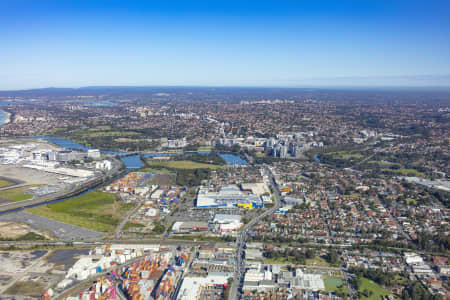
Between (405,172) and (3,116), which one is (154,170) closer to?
(405,172)

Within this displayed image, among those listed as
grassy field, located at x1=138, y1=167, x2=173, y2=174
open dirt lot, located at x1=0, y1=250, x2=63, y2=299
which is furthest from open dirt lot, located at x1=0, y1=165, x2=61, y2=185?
open dirt lot, located at x1=0, y1=250, x2=63, y2=299

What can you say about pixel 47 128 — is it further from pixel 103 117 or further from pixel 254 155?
pixel 254 155

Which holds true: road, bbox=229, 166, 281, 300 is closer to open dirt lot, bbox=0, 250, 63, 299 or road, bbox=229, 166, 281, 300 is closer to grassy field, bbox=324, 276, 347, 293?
grassy field, bbox=324, 276, 347, 293

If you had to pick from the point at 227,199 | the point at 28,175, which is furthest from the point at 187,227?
the point at 28,175

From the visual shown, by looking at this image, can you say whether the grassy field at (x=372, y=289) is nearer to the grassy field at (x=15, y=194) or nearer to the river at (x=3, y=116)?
the grassy field at (x=15, y=194)

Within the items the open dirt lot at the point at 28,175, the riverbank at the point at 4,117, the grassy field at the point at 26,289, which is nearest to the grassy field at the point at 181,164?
the open dirt lot at the point at 28,175

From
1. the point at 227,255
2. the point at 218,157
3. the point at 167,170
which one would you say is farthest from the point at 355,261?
the point at 218,157
